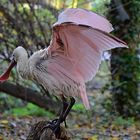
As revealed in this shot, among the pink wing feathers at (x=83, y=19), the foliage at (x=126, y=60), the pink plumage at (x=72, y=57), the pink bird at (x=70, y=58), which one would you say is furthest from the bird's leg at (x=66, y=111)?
the foliage at (x=126, y=60)

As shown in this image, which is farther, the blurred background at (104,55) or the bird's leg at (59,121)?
the blurred background at (104,55)

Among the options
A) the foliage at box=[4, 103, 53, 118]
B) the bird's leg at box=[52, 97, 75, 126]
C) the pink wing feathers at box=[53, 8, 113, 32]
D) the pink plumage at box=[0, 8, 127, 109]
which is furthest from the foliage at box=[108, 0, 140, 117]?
the pink wing feathers at box=[53, 8, 113, 32]

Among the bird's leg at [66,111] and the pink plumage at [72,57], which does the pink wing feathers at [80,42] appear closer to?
the pink plumage at [72,57]

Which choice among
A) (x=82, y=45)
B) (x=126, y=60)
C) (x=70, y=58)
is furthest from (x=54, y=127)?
(x=126, y=60)

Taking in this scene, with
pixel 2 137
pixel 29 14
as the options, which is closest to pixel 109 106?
pixel 29 14

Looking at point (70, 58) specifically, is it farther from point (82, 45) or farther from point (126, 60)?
point (126, 60)

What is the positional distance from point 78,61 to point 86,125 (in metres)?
3.95

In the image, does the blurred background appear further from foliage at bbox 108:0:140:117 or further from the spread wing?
the spread wing

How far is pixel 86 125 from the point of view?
8.06 m

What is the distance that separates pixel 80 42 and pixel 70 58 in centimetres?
21

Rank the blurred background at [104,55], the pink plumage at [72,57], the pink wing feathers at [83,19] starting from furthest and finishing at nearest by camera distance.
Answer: the blurred background at [104,55], the pink plumage at [72,57], the pink wing feathers at [83,19]

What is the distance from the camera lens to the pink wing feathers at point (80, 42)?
12.7ft

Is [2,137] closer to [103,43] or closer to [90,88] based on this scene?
[103,43]

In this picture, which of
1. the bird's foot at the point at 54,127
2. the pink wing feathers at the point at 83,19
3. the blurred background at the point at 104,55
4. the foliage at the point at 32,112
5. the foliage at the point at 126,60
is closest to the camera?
the pink wing feathers at the point at 83,19
